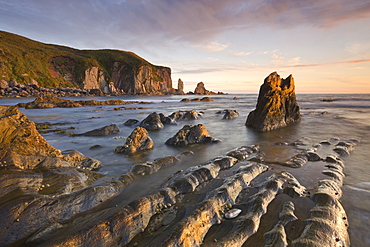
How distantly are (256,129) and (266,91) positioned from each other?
154 inches

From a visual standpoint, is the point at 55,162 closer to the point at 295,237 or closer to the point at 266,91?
the point at 295,237

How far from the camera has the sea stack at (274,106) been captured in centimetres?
1424

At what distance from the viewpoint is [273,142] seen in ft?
33.6

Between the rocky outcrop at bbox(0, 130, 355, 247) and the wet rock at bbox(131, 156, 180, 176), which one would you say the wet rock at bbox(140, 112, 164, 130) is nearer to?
the wet rock at bbox(131, 156, 180, 176)

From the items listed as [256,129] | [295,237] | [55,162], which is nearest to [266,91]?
[256,129]

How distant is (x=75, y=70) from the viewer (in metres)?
104

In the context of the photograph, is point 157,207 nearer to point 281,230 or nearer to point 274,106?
point 281,230

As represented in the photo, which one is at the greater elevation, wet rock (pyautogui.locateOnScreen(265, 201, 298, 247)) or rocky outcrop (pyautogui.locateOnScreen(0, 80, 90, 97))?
rocky outcrop (pyautogui.locateOnScreen(0, 80, 90, 97))

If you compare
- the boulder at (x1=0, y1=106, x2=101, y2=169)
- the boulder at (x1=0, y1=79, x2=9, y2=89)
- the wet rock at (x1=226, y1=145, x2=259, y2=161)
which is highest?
the boulder at (x1=0, y1=79, x2=9, y2=89)

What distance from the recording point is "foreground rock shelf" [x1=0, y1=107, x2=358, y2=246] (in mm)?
2979

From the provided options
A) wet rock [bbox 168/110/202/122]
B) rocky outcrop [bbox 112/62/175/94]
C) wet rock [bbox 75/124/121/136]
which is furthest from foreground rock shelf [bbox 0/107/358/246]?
rocky outcrop [bbox 112/62/175/94]

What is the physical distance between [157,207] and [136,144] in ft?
18.4

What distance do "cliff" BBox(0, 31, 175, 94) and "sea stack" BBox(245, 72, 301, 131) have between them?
299 ft

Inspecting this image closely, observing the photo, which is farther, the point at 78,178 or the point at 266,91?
the point at 266,91
